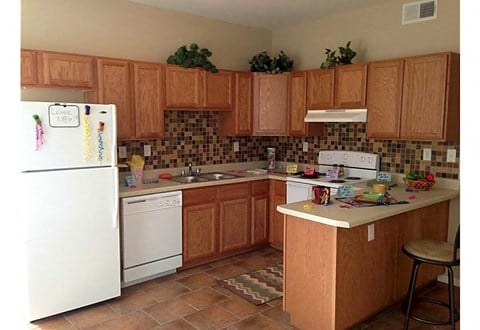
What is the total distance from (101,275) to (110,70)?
178 cm

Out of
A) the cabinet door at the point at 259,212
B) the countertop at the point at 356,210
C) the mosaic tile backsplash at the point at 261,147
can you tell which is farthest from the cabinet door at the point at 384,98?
the cabinet door at the point at 259,212

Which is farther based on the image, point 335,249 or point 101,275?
point 101,275

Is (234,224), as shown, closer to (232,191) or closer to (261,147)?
(232,191)

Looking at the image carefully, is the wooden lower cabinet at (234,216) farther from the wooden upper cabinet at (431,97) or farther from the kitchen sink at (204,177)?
the wooden upper cabinet at (431,97)

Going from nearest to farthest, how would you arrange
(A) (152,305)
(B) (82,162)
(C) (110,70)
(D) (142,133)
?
(B) (82,162)
(A) (152,305)
(C) (110,70)
(D) (142,133)

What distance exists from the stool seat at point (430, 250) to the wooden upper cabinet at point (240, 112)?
7.75 ft

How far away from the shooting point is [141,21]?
3.93 m

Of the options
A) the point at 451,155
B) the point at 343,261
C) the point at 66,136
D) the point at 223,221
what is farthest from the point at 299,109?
the point at 66,136

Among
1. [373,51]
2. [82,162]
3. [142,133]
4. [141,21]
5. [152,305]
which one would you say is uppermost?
[141,21]

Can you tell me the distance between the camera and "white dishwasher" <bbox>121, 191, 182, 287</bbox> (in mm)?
3373

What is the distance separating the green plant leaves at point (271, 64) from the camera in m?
4.56
